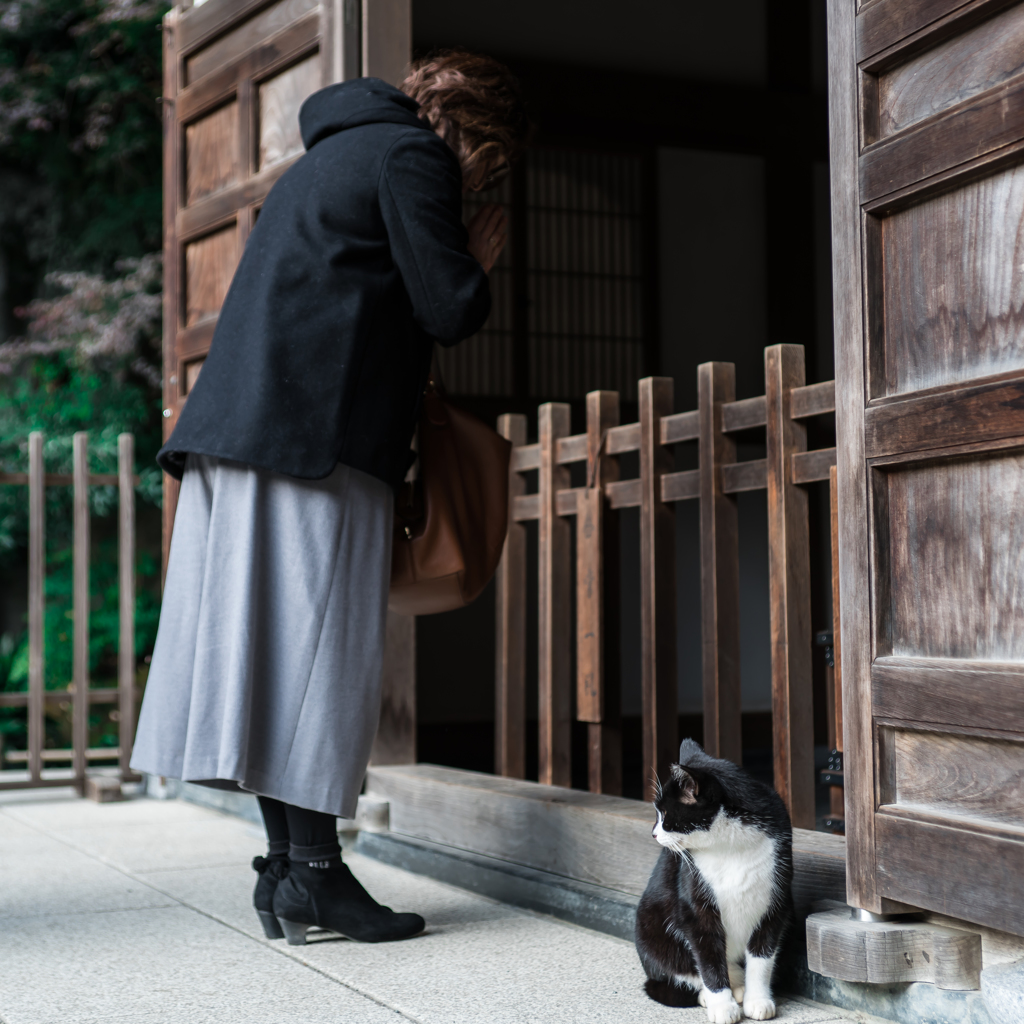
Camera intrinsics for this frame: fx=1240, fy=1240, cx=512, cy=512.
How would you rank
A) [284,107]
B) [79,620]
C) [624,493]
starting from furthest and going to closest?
[79,620]
[284,107]
[624,493]

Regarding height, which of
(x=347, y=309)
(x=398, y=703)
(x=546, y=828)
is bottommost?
(x=546, y=828)

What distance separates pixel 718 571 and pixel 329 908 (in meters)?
1.10

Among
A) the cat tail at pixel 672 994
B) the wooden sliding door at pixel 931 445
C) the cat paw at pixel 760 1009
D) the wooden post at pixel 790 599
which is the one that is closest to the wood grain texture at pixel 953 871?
the wooden sliding door at pixel 931 445

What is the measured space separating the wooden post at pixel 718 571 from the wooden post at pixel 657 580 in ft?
0.50

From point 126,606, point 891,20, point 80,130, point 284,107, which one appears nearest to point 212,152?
point 284,107

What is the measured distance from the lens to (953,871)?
63.9 inches

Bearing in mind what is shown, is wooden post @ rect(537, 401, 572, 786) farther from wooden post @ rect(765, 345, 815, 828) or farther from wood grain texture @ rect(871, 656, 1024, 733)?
wood grain texture @ rect(871, 656, 1024, 733)

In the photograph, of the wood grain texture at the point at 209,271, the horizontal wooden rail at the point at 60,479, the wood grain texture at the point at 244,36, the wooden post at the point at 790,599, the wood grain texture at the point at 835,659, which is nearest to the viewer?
the wood grain texture at the point at 835,659

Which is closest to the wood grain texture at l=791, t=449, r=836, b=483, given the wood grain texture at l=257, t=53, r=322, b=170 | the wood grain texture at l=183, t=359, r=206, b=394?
the wood grain texture at l=257, t=53, r=322, b=170

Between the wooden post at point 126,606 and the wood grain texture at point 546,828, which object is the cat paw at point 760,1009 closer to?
the wood grain texture at point 546,828

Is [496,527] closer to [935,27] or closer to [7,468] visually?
[935,27]

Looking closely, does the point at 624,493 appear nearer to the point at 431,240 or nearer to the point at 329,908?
the point at 431,240

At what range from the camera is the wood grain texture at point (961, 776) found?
156 centimetres

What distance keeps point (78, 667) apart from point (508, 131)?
116 inches
